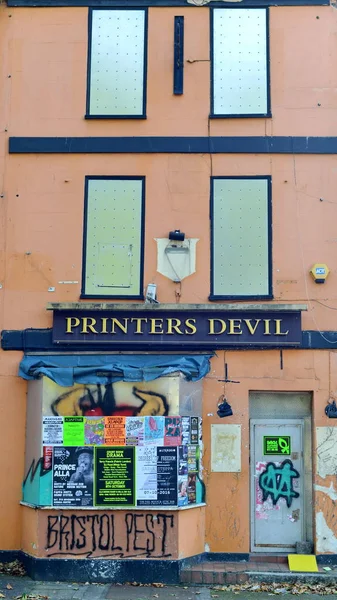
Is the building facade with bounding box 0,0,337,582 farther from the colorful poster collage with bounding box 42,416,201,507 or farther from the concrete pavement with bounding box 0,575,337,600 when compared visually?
the concrete pavement with bounding box 0,575,337,600

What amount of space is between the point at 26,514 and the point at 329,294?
6.03 metres

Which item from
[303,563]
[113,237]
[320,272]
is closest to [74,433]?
[113,237]

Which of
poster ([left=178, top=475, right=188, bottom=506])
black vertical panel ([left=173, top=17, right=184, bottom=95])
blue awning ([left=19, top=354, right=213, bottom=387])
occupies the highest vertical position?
black vertical panel ([left=173, top=17, right=184, bottom=95])

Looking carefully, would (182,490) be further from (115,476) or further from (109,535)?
(109,535)

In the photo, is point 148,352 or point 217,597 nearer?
point 217,597

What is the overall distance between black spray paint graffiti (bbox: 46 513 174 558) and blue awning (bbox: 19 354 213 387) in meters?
2.09

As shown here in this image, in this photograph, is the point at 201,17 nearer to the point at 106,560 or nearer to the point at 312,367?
the point at 312,367

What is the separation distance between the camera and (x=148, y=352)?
1274cm

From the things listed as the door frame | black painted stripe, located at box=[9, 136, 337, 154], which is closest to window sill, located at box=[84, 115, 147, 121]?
black painted stripe, located at box=[9, 136, 337, 154]

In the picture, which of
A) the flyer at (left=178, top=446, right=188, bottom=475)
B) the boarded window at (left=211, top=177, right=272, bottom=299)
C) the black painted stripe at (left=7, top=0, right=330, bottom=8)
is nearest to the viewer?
the flyer at (left=178, top=446, right=188, bottom=475)

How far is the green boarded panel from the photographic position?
42.2ft

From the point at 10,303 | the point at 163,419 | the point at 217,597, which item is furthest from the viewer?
the point at 10,303

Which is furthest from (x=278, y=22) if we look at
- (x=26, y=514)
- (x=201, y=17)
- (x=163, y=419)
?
(x=26, y=514)

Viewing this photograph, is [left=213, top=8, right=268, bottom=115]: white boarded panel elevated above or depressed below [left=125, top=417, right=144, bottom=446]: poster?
above
